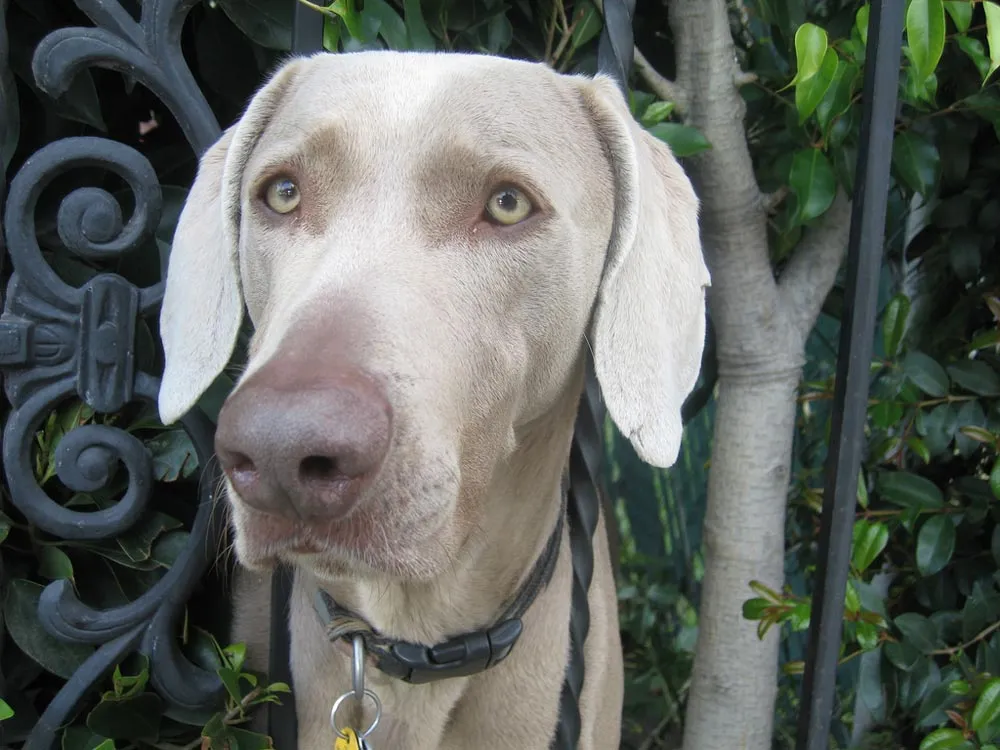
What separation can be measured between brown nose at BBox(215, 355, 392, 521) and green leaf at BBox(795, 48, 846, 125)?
91 cm

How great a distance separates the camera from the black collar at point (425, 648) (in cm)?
143

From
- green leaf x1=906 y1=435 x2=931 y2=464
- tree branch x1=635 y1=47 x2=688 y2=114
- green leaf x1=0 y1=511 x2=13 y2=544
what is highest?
tree branch x1=635 y1=47 x2=688 y2=114

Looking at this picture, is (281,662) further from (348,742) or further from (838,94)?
(838,94)

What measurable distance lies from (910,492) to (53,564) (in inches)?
65.3

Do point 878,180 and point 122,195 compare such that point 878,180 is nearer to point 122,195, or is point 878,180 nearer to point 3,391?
point 122,195

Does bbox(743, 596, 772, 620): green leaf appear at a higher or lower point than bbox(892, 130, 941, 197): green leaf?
lower

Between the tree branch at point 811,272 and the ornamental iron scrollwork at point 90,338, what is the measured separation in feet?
4.08

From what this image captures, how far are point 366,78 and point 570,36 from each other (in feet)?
1.91

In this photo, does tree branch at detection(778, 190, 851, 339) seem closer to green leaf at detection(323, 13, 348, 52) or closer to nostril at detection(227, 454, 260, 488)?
green leaf at detection(323, 13, 348, 52)

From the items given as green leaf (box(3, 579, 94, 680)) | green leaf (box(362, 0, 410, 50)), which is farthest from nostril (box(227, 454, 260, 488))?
green leaf (box(362, 0, 410, 50))

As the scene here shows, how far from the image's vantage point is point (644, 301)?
1425mm

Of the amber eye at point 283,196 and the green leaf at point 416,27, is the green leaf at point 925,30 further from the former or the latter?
the amber eye at point 283,196

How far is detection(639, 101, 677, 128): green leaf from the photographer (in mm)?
1767

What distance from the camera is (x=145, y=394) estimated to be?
4.85 ft
